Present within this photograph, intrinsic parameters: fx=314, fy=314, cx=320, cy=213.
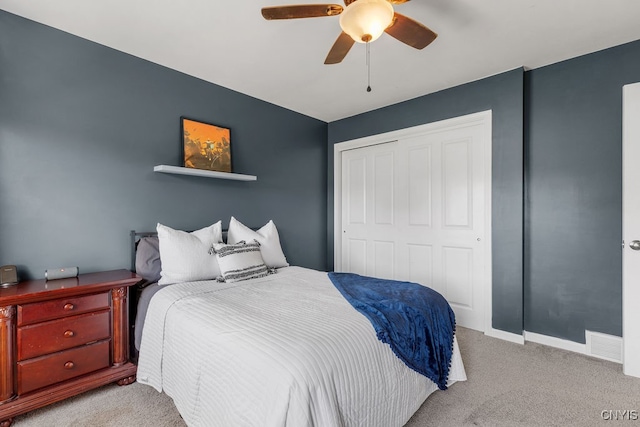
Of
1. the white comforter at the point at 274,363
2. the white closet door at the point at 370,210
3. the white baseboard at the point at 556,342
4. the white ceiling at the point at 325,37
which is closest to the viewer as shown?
the white comforter at the point at 274,363

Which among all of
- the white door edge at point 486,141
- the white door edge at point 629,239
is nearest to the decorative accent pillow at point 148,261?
the white door edge at point 486,141

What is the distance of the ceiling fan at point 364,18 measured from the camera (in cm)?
151


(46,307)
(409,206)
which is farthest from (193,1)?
(409,206)

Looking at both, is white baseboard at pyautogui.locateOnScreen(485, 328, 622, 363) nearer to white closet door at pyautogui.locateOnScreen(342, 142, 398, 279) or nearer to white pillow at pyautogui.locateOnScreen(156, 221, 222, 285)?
white closet door at pyautogui.locateOnScreen(342, 142, 398, 279)

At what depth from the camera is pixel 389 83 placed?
10.8ft

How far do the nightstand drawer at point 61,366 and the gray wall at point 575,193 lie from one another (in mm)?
3588

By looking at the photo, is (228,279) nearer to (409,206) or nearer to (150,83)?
(150,83)

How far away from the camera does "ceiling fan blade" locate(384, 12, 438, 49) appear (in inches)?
66.9

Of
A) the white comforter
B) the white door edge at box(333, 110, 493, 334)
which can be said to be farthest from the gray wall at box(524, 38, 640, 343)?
the white comforter

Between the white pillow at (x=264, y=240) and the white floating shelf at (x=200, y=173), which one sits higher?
the white floating shelf at (x=200, y=173)

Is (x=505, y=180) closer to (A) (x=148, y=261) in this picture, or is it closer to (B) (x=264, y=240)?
(B) (x=264, y=240)

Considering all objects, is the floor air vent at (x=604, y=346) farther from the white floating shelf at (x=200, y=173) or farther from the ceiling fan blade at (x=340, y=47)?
the white floating shelf at (x=200, y=173)

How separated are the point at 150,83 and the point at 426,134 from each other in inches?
114

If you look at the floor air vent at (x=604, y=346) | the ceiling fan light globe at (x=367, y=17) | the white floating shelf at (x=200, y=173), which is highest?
the ceiling fan light globe at (x=367, y=17)
